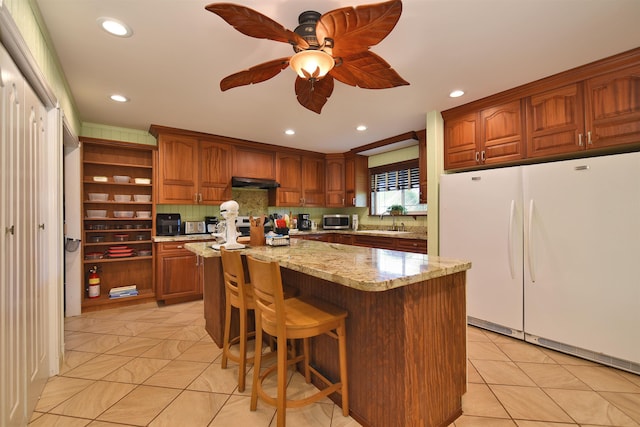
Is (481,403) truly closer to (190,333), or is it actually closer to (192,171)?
(190,333)

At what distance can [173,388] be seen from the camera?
1878mm

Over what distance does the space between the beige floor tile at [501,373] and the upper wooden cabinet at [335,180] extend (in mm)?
3600

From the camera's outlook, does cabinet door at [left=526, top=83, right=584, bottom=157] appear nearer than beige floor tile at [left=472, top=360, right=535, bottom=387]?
No

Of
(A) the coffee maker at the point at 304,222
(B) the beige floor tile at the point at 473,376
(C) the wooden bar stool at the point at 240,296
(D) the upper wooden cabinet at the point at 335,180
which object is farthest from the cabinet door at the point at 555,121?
(A) the coffee maker at the point at 304,222

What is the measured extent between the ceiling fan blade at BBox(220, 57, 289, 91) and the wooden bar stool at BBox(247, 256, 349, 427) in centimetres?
109

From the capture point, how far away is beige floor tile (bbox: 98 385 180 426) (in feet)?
5.24

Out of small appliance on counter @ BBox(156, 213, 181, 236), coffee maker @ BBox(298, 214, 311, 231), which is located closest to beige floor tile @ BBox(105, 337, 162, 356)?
small appliance on counter @ BBox(156, 213, 181, 236)

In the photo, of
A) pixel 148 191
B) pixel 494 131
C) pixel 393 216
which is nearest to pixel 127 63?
pixel 148 191

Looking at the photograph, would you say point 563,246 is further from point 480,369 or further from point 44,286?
point 44,286

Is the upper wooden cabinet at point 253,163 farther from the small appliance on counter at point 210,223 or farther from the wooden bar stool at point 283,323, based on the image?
the wooden bar stool at point 283,323

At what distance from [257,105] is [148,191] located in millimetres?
2177

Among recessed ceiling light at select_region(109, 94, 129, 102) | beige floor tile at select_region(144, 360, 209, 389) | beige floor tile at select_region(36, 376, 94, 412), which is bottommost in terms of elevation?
beige floor tile at select_region(144, 360, 209, 389)

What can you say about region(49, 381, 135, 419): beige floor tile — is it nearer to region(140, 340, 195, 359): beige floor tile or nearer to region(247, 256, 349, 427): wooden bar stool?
region(140, 340, 195, 359): beige floor tile

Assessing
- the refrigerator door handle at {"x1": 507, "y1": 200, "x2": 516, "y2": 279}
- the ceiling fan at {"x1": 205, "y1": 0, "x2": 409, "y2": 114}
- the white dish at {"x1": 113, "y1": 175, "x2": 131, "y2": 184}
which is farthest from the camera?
the white dish at {"x1": 113, "y1": 175, "x2": 131, "y2": 184}
